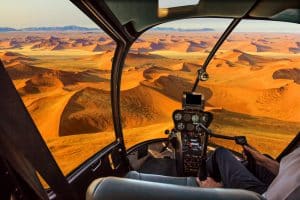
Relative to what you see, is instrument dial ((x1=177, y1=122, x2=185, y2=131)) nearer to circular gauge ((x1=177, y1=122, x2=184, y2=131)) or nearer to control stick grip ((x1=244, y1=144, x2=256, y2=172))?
circular gauge ((x1=177, y1=122, x2=184, y2=131))

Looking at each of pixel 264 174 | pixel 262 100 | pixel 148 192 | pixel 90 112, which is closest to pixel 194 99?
pixel 264 174

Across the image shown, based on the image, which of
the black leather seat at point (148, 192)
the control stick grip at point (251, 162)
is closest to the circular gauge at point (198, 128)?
the control stick grip at point (251, 162)

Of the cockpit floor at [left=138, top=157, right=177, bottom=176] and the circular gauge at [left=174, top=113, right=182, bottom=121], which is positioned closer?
the circular gauge at [left=174, top=113, right=182, bottom=121]

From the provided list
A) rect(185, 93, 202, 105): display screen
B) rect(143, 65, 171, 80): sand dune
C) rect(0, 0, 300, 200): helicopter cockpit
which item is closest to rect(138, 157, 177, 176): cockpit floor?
rect(0, 0, 300, 200): helicopter cockpit

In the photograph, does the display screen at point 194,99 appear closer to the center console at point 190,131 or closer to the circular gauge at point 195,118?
the center console at point 190,131

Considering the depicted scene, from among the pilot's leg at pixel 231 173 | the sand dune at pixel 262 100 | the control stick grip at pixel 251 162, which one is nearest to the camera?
the pilot's leg at pixel 231 173
